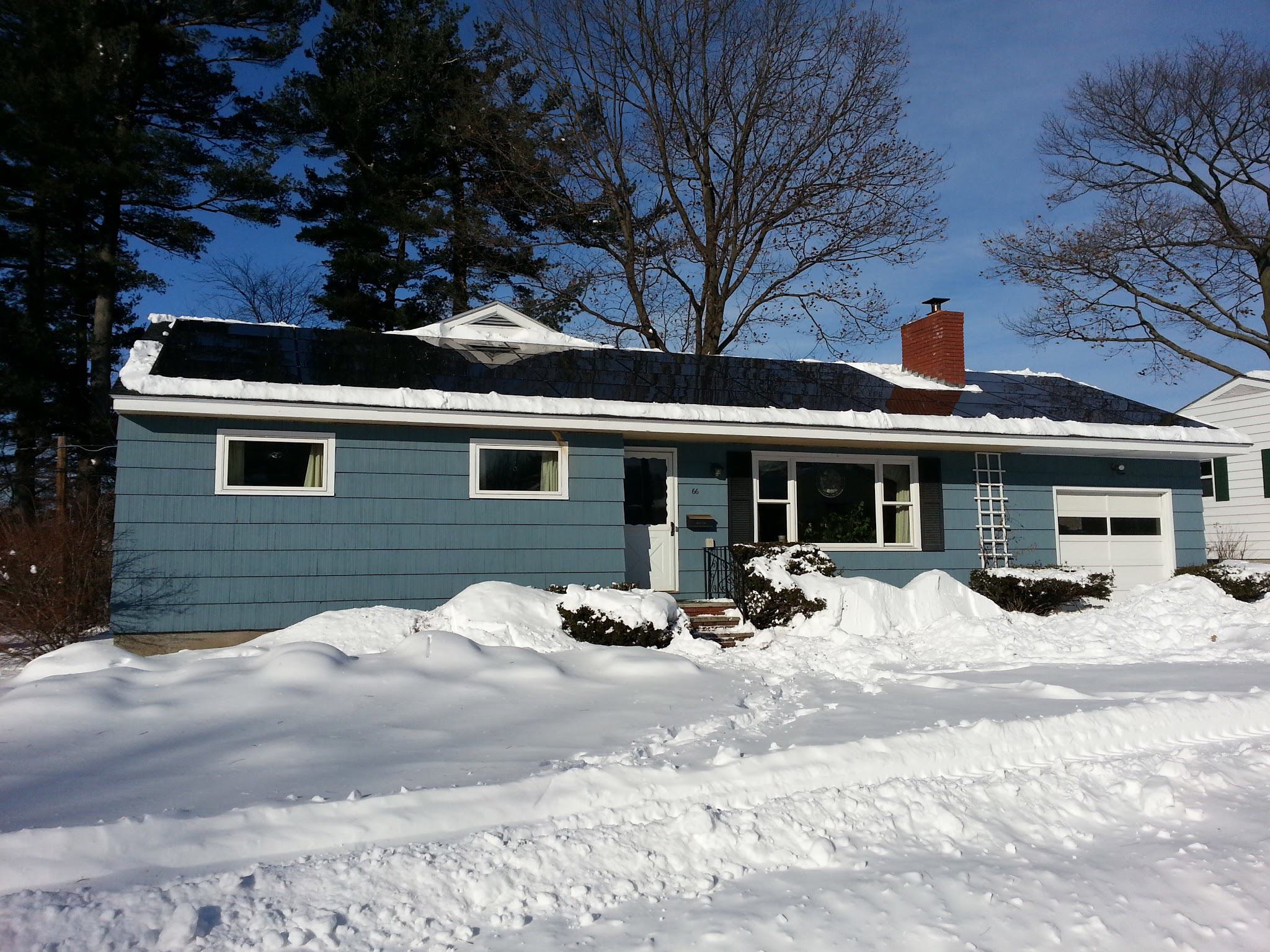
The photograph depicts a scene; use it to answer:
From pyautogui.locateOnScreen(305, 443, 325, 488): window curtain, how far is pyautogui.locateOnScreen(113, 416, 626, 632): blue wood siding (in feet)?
0.63

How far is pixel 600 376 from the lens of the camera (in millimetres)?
12172

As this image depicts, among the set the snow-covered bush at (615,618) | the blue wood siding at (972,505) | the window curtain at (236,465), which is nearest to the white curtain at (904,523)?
the blue wood siding at (972,505)

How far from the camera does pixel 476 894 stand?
330cm

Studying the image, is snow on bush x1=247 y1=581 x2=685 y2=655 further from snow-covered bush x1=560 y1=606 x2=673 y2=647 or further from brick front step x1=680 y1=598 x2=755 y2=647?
brick front step x1=680 y1=598 x2=755 y2=647

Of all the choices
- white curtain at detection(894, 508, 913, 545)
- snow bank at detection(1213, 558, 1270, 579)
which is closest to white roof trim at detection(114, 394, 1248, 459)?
white curtain at detection(894, 508, 913, 545)

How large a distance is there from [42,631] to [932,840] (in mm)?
8935

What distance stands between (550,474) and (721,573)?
9.13 ft

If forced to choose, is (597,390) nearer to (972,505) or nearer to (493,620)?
(493,620)

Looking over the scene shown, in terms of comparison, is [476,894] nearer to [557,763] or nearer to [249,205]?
[557,763]

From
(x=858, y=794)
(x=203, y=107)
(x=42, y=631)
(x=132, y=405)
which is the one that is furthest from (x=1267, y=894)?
(x=203, y=107)

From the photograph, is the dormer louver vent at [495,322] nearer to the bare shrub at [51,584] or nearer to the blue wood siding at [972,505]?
the blue wood siding at [972,505]

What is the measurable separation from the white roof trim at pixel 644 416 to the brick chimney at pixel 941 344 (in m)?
2.88

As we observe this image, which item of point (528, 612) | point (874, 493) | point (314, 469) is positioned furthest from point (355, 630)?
point (874, 493)

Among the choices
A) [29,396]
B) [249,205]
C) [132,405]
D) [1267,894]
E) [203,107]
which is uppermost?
[203,107]
